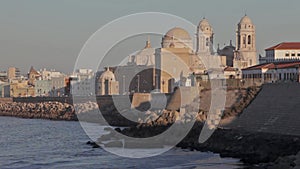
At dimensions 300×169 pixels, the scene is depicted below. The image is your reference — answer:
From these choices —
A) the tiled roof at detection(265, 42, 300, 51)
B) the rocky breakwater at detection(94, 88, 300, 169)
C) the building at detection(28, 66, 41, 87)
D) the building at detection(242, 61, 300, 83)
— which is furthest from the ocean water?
the building at detection(28, 66, 41, 87)

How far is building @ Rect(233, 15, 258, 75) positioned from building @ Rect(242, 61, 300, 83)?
12.1 metres

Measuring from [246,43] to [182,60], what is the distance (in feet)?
20.5

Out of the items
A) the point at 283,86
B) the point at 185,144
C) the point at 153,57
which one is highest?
the point at 153,57

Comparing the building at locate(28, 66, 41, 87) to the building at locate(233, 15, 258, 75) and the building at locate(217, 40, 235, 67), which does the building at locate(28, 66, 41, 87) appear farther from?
the building at locate(233, 15, 258, 75)

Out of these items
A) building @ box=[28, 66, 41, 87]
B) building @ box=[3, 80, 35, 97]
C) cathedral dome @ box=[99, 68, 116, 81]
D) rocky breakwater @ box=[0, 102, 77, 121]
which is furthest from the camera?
building @ box=[28, 66, 41, 87]

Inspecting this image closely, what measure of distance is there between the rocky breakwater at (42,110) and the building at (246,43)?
14850mm

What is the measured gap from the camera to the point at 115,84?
62.7m

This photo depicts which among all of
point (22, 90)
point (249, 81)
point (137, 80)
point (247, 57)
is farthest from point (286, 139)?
point (22, 90)

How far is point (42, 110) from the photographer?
55.9 metres

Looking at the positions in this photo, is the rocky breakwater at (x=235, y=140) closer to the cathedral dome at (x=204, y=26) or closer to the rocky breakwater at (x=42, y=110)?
the rocky breakwater at (x=42, y=110)

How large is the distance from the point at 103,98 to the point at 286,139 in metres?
33.1

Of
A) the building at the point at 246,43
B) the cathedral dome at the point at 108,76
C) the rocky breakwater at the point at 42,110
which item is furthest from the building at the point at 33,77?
the building at the point at 246,43

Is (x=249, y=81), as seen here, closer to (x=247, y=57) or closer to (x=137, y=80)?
(x=247, y=57)

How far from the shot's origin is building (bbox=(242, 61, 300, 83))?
37062mm
